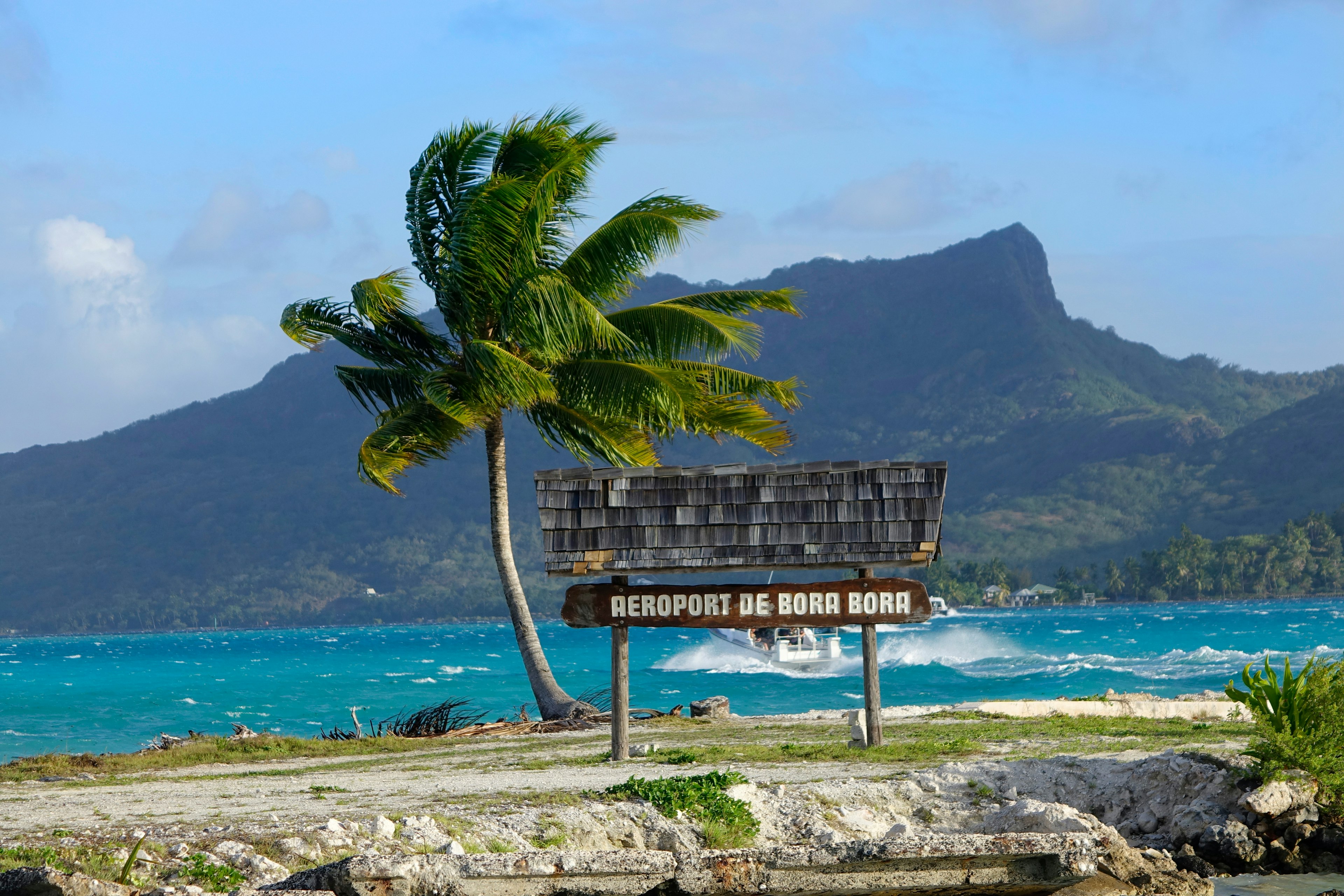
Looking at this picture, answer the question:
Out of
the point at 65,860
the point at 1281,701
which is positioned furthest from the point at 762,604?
the point at 65,860

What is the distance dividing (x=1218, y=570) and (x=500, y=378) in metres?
179

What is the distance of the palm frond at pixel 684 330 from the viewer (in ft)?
66.8

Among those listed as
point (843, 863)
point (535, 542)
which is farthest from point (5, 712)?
point (535, 542)

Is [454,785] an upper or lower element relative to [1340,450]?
lower

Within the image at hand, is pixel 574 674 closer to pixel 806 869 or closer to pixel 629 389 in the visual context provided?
pixel 629 389

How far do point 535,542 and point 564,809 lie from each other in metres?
171

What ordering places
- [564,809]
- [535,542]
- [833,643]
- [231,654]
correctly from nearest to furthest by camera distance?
[564,809]
[833,643]
[231,654]
[535,542]

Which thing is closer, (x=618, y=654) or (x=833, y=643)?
(x=618, y=654)

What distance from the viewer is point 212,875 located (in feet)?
27.9

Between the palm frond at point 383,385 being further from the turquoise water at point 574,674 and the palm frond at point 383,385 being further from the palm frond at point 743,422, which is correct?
the turquoise water at point 574,674

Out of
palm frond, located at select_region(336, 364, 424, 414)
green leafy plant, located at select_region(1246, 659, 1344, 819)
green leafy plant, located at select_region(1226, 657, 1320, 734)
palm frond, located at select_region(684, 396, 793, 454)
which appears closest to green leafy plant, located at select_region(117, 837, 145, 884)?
green leafy plant, located at select_region(1226, 657, 1320, 734)

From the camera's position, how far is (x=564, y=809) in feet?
33.9

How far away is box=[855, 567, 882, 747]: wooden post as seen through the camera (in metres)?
14.1

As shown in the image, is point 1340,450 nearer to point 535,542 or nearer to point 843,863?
point 535,542
